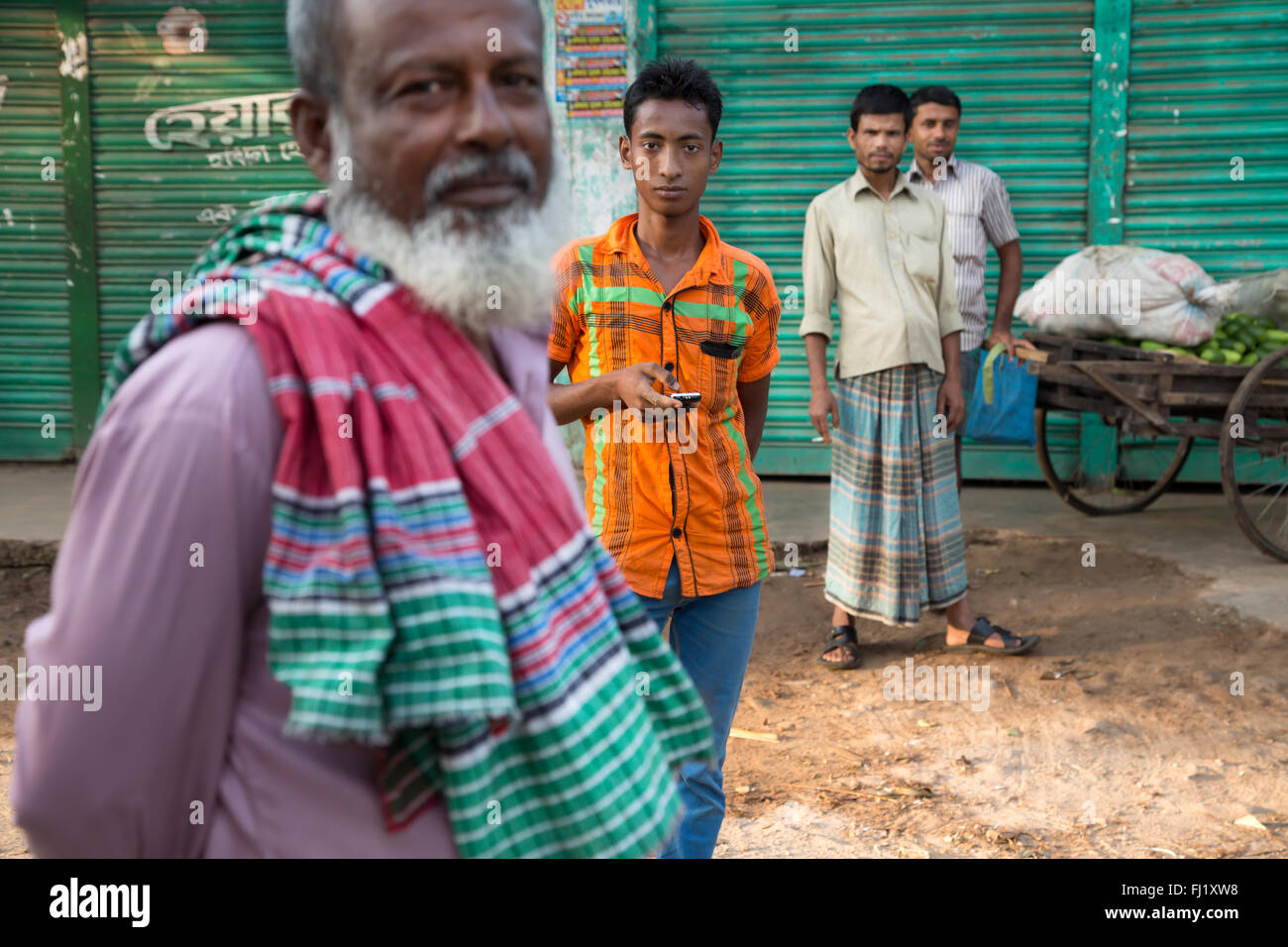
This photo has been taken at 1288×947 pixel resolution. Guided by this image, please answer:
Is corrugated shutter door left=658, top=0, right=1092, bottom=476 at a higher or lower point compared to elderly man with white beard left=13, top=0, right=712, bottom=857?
higher

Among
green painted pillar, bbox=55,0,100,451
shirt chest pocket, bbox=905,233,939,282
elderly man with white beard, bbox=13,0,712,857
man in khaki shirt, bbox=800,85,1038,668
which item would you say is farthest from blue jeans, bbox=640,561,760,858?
green painted pillar, bbox=55,0,100,451

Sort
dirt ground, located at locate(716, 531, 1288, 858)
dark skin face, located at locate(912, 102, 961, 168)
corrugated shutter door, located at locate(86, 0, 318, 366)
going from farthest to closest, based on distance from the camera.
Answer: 1. corrugated shutter door, located at locate(86, 0, 318, 366)
2. dark skin face, located at locate(912, 102, 961, 168)
3. dirt ground, located at locate(716, 531, 1288, 858)

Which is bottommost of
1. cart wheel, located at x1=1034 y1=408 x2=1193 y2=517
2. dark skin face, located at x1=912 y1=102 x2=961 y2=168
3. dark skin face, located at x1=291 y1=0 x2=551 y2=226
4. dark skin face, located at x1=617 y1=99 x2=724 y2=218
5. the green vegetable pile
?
cart wheel, located at x1=1034 y1=408 x2=1193 y2=517

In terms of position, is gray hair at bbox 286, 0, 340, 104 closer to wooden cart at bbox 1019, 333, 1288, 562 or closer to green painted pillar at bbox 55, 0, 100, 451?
wooden cart at bbox 1019, 333, 1288, 562

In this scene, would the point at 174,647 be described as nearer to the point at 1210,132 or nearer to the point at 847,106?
the point at 847,106

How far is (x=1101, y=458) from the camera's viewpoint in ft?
24.1

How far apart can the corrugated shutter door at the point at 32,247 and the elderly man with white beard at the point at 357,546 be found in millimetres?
7918

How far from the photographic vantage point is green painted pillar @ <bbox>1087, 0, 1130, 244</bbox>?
704 centimetres

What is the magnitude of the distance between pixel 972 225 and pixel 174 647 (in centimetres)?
542

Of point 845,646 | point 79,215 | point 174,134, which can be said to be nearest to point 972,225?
point 845,646

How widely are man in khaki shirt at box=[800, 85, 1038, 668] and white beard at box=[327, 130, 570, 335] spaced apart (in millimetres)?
3466

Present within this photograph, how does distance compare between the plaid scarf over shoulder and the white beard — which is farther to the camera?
the white beard

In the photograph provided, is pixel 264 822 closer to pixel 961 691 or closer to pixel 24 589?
pixel 961 691

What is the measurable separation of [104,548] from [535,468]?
41 cm
